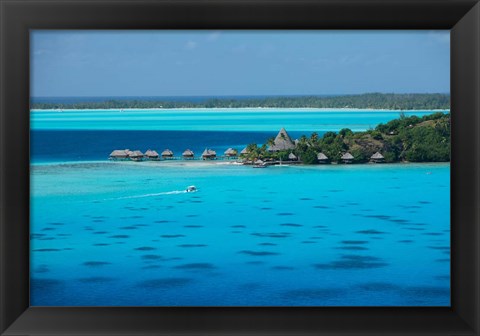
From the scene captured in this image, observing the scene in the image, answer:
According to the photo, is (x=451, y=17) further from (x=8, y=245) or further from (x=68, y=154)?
(x=68, y=154)

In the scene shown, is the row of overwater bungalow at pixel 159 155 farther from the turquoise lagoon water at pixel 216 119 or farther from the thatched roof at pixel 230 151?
the turquoise lagoon water at pixel 216 119

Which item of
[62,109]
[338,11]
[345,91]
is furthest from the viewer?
[345,91]

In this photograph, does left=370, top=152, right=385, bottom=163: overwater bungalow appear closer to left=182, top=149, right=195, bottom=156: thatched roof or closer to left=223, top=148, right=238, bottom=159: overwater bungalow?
left=223, top=148, right=238, bottom=159: overwater bungalow

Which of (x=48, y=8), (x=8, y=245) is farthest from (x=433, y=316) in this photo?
(x=48, y=8)

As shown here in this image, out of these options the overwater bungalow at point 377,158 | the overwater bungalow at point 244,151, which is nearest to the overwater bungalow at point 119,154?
the overwater bungalow at point 244,151

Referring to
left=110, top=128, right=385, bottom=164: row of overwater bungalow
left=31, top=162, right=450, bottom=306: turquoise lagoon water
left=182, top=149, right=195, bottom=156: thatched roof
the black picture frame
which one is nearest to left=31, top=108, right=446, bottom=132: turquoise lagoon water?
left=110, top=128, right=385, bottom=164: row of overwater bungalow

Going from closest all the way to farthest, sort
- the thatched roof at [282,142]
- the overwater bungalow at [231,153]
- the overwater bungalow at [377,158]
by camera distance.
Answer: the thatched roof at [282,142], the overwater bungalow at [377,158], the overwater bungalow at [231,153]

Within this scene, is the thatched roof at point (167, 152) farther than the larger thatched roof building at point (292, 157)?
Yes
